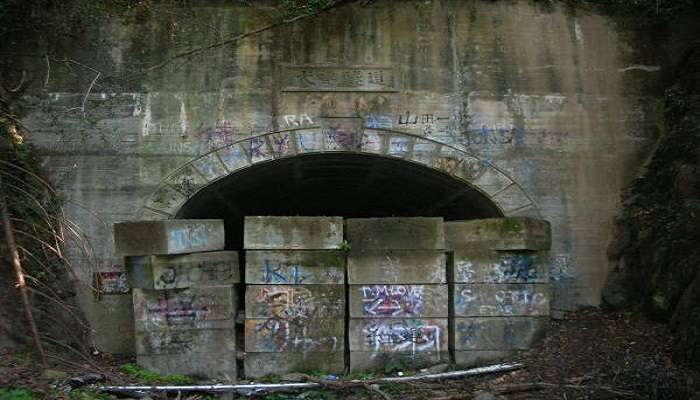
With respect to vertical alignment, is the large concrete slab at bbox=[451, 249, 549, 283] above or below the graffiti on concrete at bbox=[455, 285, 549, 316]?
above

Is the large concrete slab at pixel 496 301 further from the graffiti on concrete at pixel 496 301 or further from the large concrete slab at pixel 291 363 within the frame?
the large concrete slab at pixel 291 363

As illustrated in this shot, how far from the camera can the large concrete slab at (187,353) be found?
8883 millimetres

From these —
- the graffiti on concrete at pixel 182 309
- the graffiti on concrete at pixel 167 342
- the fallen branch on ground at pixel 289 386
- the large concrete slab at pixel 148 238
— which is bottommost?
the fallen branch on ground at pixel 289 386

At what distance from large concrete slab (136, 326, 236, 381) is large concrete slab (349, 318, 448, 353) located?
5.02ft


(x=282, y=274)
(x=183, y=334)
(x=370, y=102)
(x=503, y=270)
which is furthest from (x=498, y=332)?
(x=183, y=334)

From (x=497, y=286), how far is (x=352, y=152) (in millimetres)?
2520

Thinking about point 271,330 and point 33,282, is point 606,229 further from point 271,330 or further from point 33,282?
point 33,282

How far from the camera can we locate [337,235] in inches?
360

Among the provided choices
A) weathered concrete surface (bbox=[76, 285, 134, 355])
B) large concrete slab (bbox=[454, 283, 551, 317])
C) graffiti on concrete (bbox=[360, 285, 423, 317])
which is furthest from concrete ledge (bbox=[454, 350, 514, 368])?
weathered concrete surface (bbox=[76, 285, 134, 355])

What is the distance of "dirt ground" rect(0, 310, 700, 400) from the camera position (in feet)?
24.8

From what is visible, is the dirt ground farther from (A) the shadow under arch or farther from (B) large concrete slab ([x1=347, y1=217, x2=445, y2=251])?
(A) the shadow under arch

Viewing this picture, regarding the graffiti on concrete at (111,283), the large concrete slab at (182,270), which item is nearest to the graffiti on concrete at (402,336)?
the large concrete slab at (182,270)

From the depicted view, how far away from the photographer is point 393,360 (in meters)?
9.03

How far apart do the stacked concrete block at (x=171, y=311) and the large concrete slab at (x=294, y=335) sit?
0.90ft
